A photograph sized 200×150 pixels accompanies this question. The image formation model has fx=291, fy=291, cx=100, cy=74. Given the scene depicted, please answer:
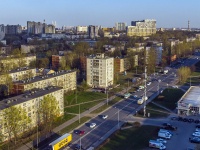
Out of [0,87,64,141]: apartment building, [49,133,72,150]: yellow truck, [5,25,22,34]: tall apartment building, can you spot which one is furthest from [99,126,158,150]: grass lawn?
[5,25,22,34]: tall apartment building

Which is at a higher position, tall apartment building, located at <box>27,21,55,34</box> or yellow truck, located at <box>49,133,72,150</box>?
tall apartment building, located at <box>27,21,55,34</box>

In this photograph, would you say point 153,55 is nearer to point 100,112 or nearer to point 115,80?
point 115,80

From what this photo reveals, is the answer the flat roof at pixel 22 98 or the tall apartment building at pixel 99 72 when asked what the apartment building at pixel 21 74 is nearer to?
the tall apartment building at pixel 99 72

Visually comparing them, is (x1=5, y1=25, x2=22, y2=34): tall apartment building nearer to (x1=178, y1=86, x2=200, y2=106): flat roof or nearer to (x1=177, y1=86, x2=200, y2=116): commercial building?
(x1=178, y1=86, x2=200, y2=106): flat roof

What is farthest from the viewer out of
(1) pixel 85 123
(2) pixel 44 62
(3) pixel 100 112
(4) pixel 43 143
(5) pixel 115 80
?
(2) pixel 44 62

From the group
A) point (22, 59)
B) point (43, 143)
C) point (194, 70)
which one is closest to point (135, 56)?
point (194, 70)
